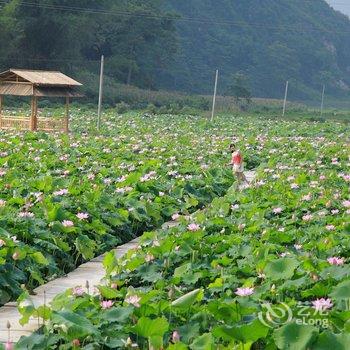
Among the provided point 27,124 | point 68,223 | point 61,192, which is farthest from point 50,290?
point 27,124

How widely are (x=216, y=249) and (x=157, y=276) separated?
3.16 feet

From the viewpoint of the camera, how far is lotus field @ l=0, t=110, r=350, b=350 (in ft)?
18.1

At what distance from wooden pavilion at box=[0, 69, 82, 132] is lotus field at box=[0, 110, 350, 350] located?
8.57 meters

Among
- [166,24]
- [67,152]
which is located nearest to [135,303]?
[67,152]

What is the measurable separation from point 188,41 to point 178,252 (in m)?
92.6

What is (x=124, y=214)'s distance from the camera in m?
11.4

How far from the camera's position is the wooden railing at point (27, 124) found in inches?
1072

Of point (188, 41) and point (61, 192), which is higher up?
point (61, 192)

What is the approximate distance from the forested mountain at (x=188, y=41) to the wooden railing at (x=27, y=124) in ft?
82.5

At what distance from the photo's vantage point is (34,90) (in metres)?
26.8

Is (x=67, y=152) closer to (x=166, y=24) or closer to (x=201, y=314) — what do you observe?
(x=201, y=314)

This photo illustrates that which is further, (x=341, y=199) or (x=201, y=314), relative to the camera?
(x=341, y=199)

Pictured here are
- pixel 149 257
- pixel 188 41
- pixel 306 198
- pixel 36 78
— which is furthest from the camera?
pixel 188 41

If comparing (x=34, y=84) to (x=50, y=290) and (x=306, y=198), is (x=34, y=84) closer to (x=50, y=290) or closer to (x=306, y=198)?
→ (x=306, y=198)
